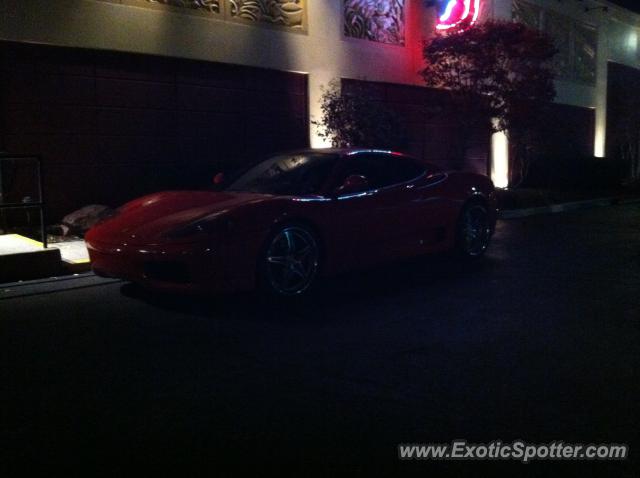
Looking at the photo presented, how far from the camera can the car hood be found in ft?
19.4

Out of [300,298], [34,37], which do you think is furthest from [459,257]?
[34,37]

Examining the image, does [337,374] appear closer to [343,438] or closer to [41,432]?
[343,438]

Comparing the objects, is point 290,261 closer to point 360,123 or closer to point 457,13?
point 360,123

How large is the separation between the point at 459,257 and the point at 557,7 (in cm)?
1859

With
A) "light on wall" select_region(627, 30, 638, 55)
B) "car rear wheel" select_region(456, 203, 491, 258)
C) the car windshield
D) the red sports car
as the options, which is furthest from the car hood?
"light on wall" select_region(627, 30, 638, 55)

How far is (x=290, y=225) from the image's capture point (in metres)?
6.23

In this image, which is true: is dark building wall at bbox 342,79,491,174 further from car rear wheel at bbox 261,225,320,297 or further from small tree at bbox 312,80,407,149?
car rear wheel at bbox 261,225,320,297

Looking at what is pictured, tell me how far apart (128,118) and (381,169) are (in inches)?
233

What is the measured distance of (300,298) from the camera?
20.9ft

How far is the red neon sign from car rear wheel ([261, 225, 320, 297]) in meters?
11.9

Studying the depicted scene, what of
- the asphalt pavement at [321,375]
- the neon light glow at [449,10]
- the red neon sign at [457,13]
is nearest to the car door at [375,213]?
the asphalt pavement at [321,375]

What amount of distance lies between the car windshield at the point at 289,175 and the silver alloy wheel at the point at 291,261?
20.8 inches

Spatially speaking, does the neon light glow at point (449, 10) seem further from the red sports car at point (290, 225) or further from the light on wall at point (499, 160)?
the red sports car at point (290, 225)

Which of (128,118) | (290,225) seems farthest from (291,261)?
(128,118)
